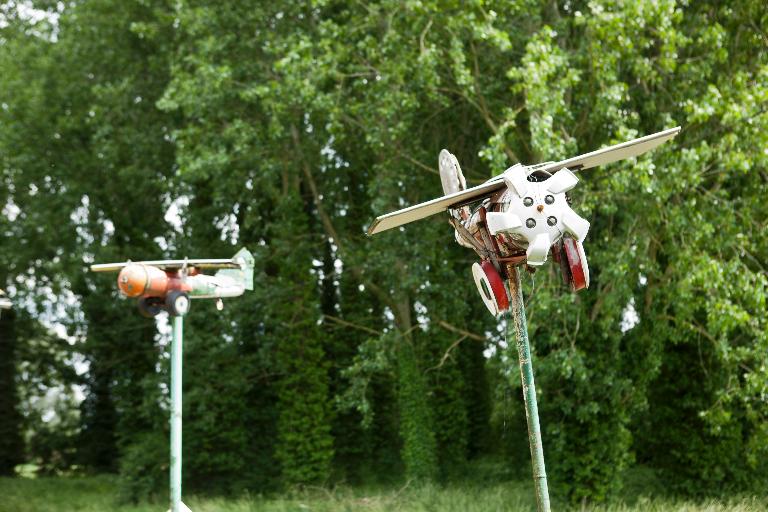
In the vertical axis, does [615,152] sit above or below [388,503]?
above

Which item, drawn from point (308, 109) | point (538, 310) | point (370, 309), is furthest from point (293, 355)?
point (538, 310)

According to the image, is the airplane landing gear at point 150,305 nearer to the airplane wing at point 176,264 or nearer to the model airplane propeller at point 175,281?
the model airplane propeller at point 175,281

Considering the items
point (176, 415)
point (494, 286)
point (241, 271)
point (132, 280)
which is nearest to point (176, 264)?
point (132, 280)

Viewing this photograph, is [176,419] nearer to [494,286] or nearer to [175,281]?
→ [175,281]

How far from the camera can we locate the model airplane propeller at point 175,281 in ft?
23.9

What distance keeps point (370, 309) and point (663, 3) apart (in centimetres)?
1049

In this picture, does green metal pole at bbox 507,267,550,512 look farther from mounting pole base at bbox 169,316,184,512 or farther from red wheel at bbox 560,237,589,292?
mounting pole base at bbox 169,316,184,512

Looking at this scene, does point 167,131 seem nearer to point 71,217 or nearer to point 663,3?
point 71,217

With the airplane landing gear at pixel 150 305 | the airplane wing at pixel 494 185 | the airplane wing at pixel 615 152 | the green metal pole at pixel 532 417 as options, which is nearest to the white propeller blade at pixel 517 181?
the airplane wing at pixel 494 185

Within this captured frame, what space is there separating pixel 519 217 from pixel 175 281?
11.0ft

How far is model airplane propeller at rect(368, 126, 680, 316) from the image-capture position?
5566mm

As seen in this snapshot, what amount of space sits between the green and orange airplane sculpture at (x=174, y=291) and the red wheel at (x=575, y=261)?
3359mm

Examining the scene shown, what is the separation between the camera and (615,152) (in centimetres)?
591

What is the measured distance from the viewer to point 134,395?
783 inches
